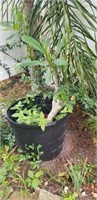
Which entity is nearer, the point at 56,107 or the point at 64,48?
the point at 64,48

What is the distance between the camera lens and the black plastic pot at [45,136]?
1.81 metres

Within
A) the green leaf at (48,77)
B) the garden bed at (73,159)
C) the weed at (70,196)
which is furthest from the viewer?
the garden bed at (73,159)

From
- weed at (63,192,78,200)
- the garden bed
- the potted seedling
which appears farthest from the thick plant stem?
weed at (63,192,78,200)

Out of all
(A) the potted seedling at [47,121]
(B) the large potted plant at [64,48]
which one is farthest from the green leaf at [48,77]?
(A) the potted seedling at [47,121]

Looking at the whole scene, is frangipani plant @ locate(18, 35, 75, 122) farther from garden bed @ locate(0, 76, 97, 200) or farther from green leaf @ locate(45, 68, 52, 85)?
garden bed @ locate(0, 76, 97, 200)

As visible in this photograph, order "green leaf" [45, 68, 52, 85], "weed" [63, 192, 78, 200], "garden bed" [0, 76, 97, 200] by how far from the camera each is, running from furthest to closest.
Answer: "garden bed" [0, 76, 97, 200] < "weed" [63, 192, 78, 200] < "green leaf" [45, 68, 52, 85]

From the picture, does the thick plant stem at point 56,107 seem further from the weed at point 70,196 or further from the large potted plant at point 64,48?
the weed at point 70,196

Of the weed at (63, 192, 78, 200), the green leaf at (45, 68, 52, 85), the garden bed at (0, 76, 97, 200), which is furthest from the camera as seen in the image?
the garden bed at (0, 76, 97, 200)

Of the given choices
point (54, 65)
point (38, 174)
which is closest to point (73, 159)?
point (38, 174)

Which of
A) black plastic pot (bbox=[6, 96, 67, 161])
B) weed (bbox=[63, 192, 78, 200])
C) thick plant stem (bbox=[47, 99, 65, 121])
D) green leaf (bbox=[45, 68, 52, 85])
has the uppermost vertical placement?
green leaf (bbox=[45, 68, 52, 85])

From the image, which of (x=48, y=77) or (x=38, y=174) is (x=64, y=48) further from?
(x=38, y=174)

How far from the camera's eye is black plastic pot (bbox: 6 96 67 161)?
1.81m

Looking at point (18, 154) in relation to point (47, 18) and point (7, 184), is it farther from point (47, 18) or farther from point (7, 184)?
point (47, 18)

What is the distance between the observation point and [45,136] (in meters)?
1.84
